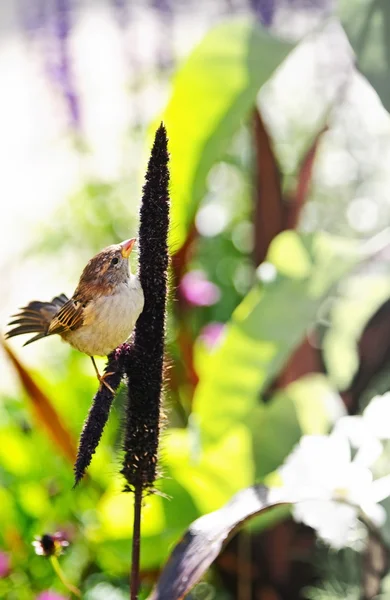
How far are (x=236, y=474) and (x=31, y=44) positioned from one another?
63 centimetres

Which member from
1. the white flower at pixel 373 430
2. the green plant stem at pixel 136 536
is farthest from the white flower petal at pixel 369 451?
the green plant stem at pixel 136 536

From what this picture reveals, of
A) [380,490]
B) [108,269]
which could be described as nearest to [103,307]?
[108,269]

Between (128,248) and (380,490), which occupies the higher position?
(128,248)

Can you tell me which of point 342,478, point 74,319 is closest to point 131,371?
point 74,319

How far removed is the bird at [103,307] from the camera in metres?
0.16

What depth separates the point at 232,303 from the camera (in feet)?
2.33

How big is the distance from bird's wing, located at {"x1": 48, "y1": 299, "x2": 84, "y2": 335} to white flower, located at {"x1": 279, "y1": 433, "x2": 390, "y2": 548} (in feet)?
0.40

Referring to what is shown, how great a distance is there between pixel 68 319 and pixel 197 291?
0.42 meters

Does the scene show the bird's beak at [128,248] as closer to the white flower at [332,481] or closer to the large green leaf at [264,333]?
the white flower at [332,481]

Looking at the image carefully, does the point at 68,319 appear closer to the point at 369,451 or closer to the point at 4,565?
the point at 369,451

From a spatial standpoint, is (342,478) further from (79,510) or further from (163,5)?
(163,5)

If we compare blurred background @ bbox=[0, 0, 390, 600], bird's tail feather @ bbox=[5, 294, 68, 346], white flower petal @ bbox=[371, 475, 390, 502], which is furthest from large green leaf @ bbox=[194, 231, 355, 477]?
bird's tail feather @ bbox=[5, 294, 68, 346]

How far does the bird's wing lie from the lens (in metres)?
0.17

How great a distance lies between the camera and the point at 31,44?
884 mm
